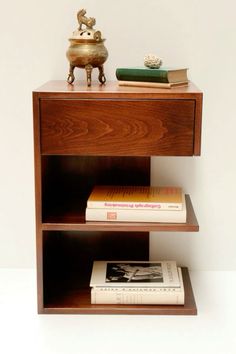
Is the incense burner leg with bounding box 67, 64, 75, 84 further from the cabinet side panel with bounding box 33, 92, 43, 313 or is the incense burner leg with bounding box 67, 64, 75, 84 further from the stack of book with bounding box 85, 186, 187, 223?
the stack of book with bounding box 85, 186, 187, 223

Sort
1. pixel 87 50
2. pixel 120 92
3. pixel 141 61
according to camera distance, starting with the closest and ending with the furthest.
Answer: pixel 120 92 → pixel 87 50 → pixel 141 61

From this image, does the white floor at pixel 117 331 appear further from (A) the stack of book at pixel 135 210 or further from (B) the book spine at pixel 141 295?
(A) the stack of book at pixel 135 210

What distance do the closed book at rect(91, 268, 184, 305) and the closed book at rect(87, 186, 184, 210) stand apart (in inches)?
7.5

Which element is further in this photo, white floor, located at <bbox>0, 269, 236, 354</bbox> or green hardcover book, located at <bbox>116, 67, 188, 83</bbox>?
green hardcover book, located at <bbox>116, 67, 188, 83</bbox>

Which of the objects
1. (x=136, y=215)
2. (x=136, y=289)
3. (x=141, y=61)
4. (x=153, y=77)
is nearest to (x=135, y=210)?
(x=136, y=215)

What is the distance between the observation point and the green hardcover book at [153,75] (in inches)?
51.4

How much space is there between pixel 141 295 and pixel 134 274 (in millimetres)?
83

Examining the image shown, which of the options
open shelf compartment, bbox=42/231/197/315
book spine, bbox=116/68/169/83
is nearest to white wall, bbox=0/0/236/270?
open shelf compartment, bbox=42/231/197/315

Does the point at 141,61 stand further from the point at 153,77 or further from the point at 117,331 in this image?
the point at 117,331

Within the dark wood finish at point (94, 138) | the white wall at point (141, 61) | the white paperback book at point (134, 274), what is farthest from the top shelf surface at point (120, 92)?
the white paperback book at point (134, 274)

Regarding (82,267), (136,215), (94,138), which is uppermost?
(94,138)

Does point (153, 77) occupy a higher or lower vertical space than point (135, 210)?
higher

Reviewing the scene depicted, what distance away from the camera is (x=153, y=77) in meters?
1.32

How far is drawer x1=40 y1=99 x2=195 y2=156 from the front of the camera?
1.25 meters
